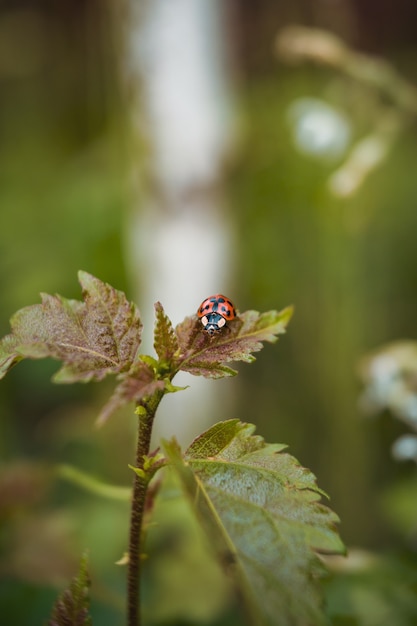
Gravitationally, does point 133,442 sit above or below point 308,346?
below

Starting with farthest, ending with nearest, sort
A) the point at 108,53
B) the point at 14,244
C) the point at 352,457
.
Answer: the point at 108,53 < the point at 14,244 < the point at 352,457

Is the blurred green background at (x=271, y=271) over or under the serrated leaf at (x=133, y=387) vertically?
over

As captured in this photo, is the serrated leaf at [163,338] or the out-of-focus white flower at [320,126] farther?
the out-of-focus white flower at [320,126]

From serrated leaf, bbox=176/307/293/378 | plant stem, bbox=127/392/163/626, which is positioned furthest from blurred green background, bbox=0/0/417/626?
serrated leaf, bbox=176/307/293/378

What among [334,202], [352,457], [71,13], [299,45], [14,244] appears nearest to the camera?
[299,45]

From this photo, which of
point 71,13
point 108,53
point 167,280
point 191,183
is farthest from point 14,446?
point 71,13

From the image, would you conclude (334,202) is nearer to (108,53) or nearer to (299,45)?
(299,45)

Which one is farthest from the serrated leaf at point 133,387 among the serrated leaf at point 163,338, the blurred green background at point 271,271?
the blurred green background at point 271,271

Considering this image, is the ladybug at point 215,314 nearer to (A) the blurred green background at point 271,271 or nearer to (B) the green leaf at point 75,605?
(B) the green leaf at point 75,605

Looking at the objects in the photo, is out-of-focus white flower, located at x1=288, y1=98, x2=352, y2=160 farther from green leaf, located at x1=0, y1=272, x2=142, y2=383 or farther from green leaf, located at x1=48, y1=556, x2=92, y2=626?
green leaf, located at x1=48, y1=556, x2=92, y2=626
